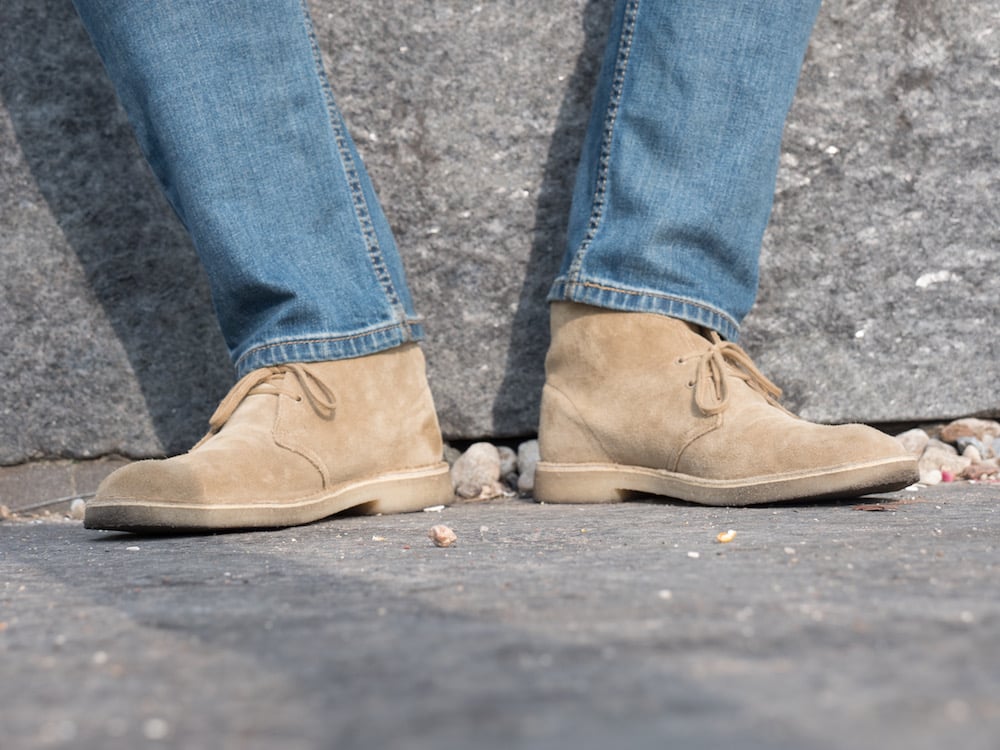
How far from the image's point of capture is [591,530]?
1.22m

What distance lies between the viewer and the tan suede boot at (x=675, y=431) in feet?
4.47

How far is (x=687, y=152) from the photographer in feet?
4.90

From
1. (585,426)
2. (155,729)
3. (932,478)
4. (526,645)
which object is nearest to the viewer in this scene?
(155,729)

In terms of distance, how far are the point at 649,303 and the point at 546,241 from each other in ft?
1.50

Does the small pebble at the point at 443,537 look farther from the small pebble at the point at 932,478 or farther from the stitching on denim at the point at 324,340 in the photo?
the small pebble at the point at 932,478

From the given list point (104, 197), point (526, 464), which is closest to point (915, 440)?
point (526, 464)

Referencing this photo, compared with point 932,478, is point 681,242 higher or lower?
higher

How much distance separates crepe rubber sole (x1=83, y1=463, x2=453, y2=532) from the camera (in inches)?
50.9

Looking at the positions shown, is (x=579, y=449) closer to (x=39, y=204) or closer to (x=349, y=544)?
(x=349, y=544)

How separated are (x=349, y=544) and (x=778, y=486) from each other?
0.59 metres

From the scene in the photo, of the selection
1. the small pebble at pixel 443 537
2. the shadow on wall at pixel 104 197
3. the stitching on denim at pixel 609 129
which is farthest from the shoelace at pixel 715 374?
the shadow on wall at pixel 104 197

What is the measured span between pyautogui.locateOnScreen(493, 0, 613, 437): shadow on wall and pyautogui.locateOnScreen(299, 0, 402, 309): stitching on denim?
1.46ft

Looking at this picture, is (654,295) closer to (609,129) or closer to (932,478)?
(609,129)

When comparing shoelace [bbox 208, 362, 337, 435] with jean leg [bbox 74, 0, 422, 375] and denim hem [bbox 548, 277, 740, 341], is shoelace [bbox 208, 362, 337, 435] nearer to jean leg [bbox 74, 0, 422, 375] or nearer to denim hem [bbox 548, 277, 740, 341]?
jean leg [bbox 74, 0, 422, 375]
